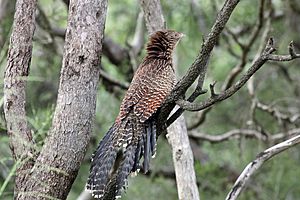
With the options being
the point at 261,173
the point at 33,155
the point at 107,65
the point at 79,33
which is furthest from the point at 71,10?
the point at 107,65

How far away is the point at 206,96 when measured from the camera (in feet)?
19.4

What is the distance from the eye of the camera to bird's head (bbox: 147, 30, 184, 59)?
3.50 metres

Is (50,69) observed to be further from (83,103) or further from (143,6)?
(83,103)

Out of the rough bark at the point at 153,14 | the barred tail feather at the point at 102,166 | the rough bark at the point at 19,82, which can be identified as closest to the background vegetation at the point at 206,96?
the rough bark at the point at 153,14

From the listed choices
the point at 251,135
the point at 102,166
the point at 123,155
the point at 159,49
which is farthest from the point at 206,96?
Result: the point at 102,166

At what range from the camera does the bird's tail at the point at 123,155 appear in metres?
2.80

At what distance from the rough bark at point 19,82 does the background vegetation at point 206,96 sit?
2518mm

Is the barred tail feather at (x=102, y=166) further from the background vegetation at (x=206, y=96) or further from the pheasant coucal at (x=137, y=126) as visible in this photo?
the background vegetation at (x=206, y=96)

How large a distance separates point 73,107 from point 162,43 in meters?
1.03

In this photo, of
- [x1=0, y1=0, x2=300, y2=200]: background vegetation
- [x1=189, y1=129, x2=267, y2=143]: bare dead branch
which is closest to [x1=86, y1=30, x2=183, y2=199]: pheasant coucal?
[x1=0, y1=0, x2=300, y2=200]: background vegetation

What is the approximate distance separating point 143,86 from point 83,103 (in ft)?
2.38

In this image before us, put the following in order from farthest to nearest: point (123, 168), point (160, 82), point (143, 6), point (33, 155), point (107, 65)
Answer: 1. point (107, 65)
2. point (143, 6)
3. point (160, 82)
4. point (123, 168)
5. point (33, 155)

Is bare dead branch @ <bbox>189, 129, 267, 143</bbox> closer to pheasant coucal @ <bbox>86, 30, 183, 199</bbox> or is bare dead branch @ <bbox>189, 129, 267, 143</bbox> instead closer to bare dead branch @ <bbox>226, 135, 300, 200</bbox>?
pheasant coucal @ <bbox>86, 30, 183, 199</bbox>

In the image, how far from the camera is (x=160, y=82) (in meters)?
3.29
